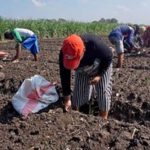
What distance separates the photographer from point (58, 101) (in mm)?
6133

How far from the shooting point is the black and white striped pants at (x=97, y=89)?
5664 mm

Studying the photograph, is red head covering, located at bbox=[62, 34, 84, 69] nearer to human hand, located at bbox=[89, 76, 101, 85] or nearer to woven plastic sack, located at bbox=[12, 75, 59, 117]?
human hand, located at bbox=[89, 76, 101, 85]

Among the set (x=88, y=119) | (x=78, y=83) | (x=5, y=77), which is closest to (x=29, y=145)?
(x=88, y=119)

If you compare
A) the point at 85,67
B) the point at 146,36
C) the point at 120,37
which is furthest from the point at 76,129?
the point at 146,36

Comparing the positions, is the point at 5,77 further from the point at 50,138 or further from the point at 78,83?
the point at 50,138

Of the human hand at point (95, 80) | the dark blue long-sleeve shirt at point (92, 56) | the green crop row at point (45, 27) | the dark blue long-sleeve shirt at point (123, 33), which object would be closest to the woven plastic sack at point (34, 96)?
the dark blue long-sleeve shirt at point (92, 56)

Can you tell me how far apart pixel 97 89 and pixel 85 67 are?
1.64 ft

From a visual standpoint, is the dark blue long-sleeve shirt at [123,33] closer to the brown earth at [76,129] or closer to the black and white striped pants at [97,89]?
the brown earth at [76,129]

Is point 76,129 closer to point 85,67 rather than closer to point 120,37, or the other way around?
point 85,67

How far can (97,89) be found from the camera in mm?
5758

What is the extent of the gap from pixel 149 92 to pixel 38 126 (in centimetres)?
288

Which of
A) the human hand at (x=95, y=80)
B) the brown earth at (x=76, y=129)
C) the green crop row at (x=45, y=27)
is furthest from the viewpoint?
the green crop row at (x=45, y=27)

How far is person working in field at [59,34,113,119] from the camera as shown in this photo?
476 cm

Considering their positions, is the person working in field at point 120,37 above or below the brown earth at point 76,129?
above
